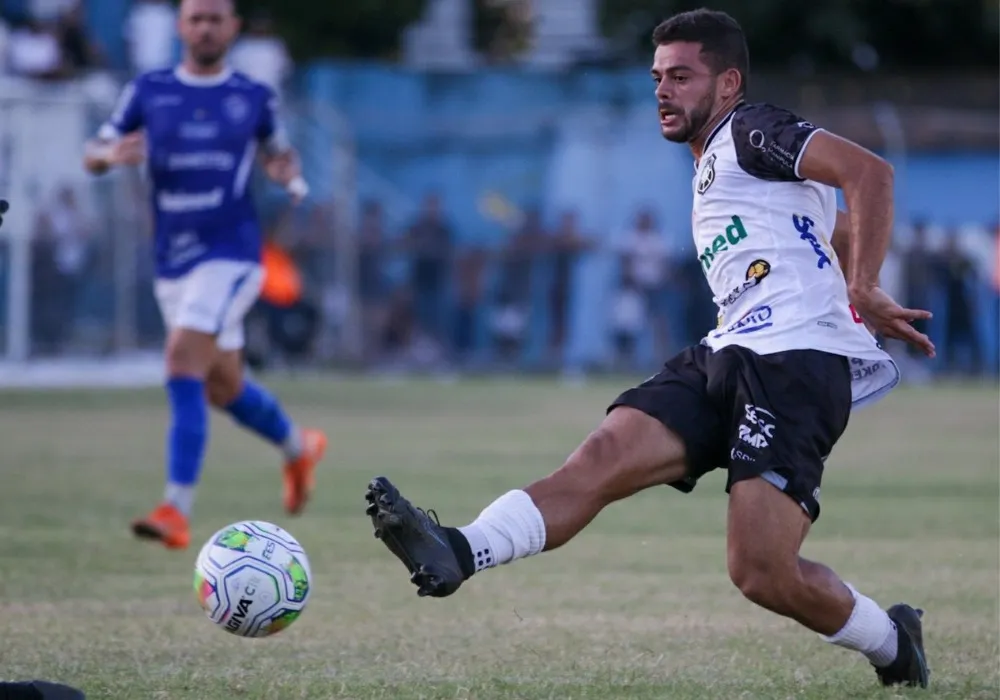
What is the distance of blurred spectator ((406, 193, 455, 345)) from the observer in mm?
22734

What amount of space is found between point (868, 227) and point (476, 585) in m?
3.33

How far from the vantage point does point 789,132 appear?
206 inches

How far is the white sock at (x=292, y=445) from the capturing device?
10000 millimetres

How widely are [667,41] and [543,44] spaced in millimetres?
26352

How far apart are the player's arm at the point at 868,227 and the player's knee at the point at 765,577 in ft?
2.38

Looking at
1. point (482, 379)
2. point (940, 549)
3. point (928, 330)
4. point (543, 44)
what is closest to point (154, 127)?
point (940, 549)

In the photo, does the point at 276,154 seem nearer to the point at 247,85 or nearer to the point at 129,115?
the point at 247,85

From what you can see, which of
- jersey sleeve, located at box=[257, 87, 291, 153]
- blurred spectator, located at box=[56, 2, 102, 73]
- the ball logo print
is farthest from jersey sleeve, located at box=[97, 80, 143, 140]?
blurred spectator, located at box=[56, 2, 102, 73]

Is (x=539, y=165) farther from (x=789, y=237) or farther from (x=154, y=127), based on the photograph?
(x=789, y=237)

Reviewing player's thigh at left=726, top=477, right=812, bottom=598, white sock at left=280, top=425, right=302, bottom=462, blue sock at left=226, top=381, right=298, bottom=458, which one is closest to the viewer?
player's thigh at left=726, top=477, right=812, bottom=598

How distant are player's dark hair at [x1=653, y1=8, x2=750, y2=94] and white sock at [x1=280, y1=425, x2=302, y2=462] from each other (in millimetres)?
4914

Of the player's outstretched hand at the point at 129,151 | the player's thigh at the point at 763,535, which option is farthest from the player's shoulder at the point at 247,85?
the player's thigh at the point at 763,535

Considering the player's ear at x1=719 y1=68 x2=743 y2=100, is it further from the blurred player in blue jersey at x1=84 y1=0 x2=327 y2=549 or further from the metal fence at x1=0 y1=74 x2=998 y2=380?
the metal fence at x1=0 y1=74 x2=998 y2=380

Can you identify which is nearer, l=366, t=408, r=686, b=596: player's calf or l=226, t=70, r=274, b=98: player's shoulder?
l=366, t=408, r=686, b=596: player's calf
